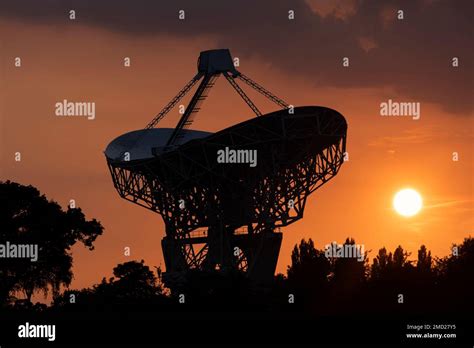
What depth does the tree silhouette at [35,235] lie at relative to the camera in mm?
119062

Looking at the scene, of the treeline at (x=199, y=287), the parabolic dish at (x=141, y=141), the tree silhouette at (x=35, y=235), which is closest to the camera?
the treeline at (x=199, y=287)

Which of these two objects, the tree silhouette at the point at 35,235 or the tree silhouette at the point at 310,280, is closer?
the tree silhouette at the point at 310,280

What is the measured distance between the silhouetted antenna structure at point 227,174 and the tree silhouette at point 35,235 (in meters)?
8.21

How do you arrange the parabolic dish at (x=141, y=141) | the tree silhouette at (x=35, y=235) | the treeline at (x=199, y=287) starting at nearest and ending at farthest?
the treeline at (x=199, y=287) → the tree silhouette at (x=35, y=235) → the parabolic dish at (x=141, y=141)

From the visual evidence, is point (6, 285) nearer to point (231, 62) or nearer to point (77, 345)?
point (231, 62)

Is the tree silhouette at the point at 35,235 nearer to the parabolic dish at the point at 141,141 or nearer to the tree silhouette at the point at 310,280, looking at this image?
the parabolic dish at the point at 141,141

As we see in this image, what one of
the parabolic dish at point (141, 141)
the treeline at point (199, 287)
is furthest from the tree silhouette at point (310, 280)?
the parabolic dish at point (141, 141)

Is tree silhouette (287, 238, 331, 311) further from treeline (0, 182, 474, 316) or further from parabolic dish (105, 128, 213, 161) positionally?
parabolic dish (105, 128, 213, 161)

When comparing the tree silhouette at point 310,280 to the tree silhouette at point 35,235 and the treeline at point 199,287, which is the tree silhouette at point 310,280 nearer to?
the treeline at point 199,287

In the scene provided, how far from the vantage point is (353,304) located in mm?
106125

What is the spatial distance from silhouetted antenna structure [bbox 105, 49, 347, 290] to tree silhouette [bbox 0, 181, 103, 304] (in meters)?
8.21

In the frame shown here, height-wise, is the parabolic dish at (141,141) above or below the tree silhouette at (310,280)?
above

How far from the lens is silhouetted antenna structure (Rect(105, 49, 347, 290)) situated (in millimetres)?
117625

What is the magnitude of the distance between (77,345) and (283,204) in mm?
44439
